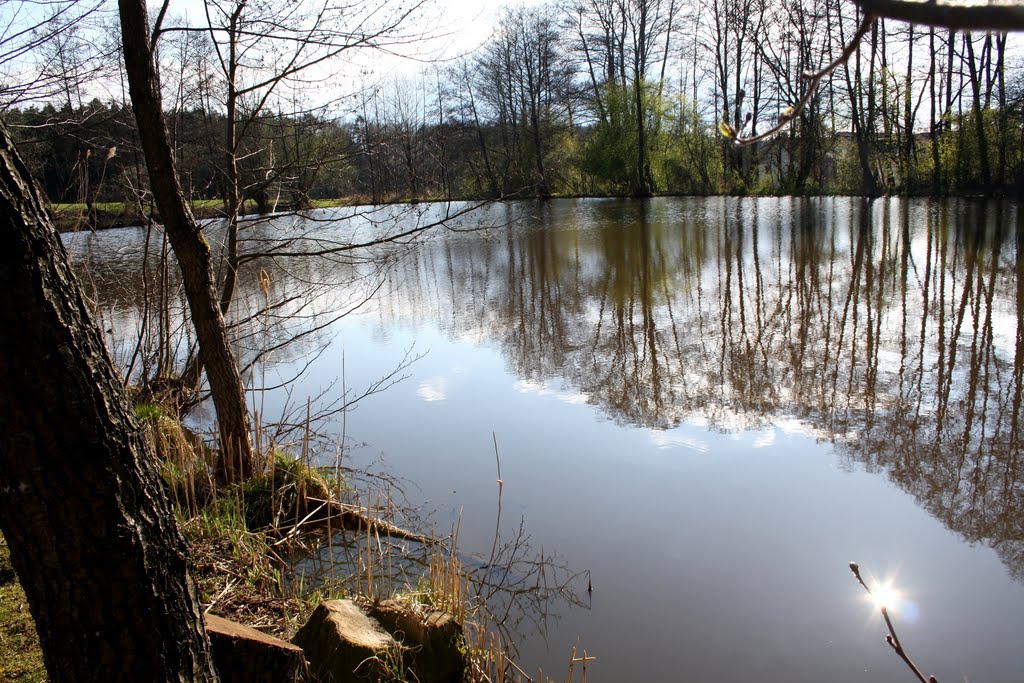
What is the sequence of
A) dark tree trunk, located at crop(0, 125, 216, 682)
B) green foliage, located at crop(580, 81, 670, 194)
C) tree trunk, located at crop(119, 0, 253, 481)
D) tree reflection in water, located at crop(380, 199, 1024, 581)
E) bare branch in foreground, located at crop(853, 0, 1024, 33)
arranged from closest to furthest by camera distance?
bare branch in foreground, located at crop(853, 0, 1024, 33)
dark tree trunk, located at crop(0, 125, 216, 682)
tree trunk, located at crop(119, 0, 253, 481)
tree reflection in water, located at crop(380, 199, 1024, 581)
green foliage, located at crop(580, 81, 670, 194)

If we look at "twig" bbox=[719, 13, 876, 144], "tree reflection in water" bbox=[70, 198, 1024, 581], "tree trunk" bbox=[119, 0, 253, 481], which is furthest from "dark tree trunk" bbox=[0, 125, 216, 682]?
"tree reflection in water" bbox=[70, 198, 1024, 581]

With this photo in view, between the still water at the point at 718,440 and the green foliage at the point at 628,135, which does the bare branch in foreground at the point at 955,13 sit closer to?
the still water at the point at 718,440

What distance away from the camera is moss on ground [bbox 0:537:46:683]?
2.44 meters

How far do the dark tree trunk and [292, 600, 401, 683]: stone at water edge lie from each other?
1015 millimetres

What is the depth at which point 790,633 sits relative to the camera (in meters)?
3.23

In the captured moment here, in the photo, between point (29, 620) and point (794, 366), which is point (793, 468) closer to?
point (794, 366)

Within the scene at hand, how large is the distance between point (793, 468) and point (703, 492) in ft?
2.13

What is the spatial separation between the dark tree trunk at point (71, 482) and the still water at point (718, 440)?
6.28 feet

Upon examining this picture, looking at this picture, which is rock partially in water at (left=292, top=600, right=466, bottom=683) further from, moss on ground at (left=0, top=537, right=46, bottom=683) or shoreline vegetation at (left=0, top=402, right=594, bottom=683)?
moss on ground at (left=0, top=537, right=46, bottom=683)

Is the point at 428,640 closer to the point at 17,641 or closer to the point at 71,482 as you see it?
the point at 17,641

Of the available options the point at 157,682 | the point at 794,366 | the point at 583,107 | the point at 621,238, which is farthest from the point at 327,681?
the point at 583,107

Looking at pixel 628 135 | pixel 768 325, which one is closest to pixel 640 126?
pixel 628 135

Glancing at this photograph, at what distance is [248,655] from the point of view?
2205 millimetres

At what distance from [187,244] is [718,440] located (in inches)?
137
